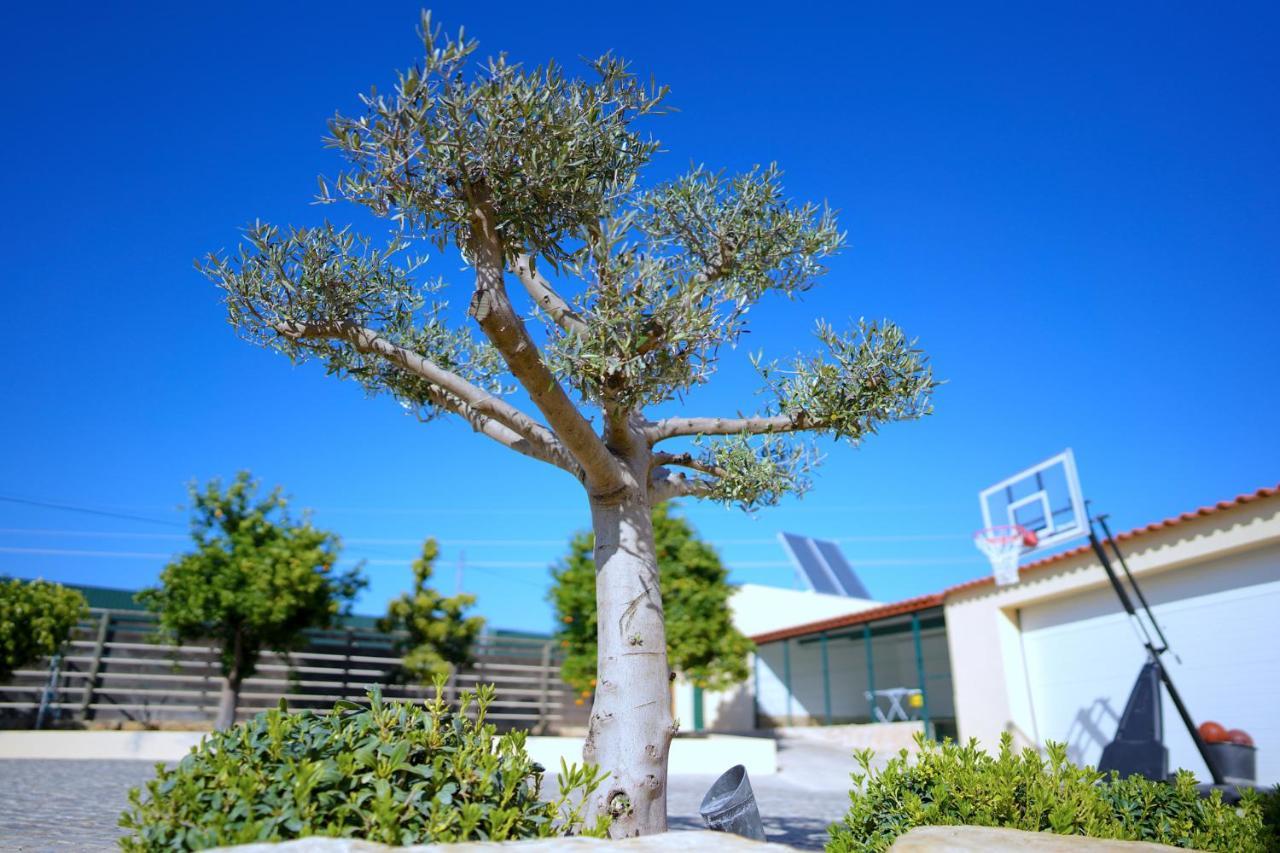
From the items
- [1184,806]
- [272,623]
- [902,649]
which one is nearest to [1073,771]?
[1184,806]

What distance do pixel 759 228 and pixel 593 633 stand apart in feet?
42.8

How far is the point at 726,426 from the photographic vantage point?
5.93 m

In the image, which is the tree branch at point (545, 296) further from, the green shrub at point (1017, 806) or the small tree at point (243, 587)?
the small tree at point (243, 587)

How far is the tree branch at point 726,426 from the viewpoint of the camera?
19.2 feet

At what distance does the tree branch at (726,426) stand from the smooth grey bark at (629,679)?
730 mm

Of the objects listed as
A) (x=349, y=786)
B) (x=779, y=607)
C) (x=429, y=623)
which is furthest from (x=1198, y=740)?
(x=779, y=607)

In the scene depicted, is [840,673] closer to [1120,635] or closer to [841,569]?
[841,569]

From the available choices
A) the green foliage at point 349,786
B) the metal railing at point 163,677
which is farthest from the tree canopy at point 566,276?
the metal railing at point 163,677

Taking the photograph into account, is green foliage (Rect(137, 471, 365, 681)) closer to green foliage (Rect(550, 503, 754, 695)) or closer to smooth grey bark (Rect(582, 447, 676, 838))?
green foliage (Rect(550, 503, 754, 695))

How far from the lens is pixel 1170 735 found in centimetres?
1175

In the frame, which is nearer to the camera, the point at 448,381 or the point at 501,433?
the point at 448,381

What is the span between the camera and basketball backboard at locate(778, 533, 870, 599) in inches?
1005

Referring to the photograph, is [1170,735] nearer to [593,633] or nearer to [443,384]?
[593,633]

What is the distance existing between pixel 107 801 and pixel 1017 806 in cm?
850
